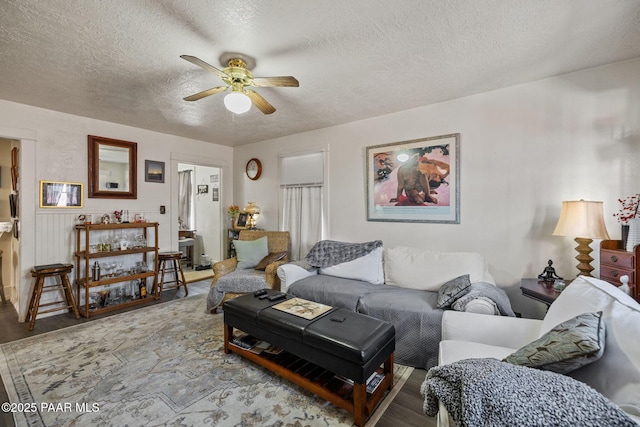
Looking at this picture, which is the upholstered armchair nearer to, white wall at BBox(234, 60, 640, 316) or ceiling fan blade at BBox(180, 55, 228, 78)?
white wall at BBox(234, 60, 640, 316)

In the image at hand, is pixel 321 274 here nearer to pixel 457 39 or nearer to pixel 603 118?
pixel 457 39

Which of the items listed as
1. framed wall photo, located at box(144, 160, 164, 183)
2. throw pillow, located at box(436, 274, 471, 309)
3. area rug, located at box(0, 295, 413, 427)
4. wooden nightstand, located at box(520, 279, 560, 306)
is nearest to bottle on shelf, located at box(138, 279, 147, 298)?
area rug, located at box(0, 295, 413, 427)

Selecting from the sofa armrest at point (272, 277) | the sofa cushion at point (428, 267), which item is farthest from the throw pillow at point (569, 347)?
the sofa armrest at point (272, 277)

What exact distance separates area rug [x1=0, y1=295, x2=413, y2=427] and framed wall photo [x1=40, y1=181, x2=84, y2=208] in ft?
5.08

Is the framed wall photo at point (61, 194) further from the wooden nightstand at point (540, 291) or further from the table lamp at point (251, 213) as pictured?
the wooden nightstand at point (540, 291)

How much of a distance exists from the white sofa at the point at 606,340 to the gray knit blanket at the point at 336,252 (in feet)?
4.72

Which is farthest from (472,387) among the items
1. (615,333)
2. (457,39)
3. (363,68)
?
(363,68)

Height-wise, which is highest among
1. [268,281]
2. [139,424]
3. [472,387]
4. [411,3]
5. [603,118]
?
[411,3]

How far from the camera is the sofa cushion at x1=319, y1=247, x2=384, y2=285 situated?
3.07 meters

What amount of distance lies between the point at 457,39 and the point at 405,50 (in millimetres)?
352

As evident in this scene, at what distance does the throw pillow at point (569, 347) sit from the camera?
0.98 meters

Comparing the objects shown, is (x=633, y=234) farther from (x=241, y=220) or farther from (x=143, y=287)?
(x=143, y=287)

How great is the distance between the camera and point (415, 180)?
3.24 metres

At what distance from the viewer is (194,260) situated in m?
6.20
